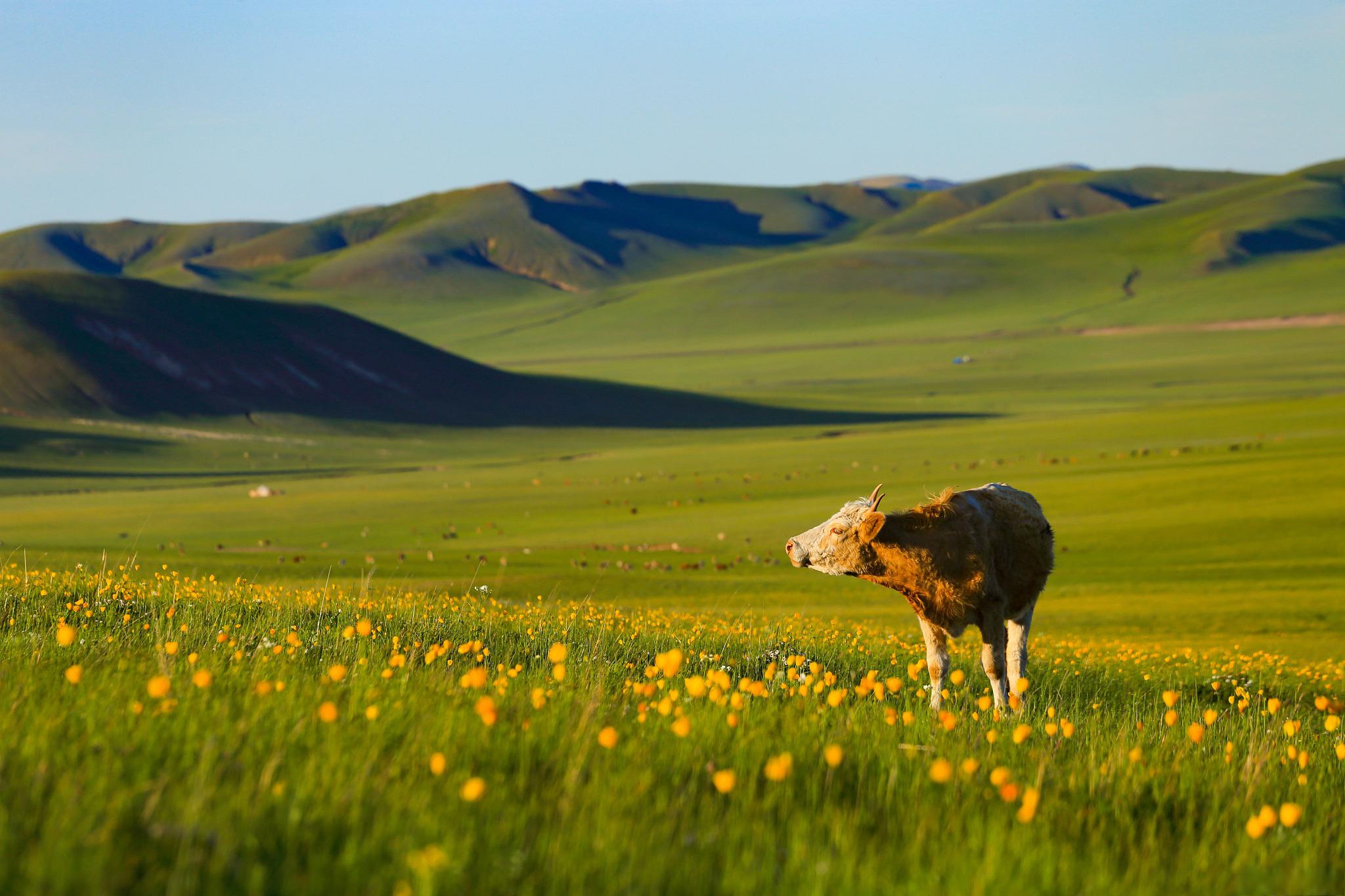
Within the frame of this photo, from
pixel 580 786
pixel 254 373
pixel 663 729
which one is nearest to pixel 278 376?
pixel 254 373

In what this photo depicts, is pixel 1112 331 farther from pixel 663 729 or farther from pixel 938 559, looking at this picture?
pixel 663 729

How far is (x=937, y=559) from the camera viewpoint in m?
9.99

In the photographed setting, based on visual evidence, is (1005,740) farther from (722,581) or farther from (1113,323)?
(1113,323)

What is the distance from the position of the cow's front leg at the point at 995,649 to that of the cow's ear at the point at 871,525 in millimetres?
1164

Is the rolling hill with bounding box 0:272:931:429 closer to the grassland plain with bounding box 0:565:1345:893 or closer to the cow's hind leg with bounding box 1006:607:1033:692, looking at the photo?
the cow's hind leg with bounding box 1006:607:1033:692

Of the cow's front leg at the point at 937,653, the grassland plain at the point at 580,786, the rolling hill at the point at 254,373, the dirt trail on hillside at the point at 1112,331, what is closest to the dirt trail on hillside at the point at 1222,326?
the dirt trail on hillside at the point at 1112,331

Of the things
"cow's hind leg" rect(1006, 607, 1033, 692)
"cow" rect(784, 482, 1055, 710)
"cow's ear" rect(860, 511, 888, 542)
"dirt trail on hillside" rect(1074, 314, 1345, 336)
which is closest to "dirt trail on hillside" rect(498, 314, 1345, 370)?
"dirt trail on hillside" rect(1074, 314, 1345, 336)

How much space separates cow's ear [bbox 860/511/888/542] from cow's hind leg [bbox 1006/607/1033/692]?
1780mm

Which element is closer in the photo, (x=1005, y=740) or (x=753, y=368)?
(x=1005, y=740)

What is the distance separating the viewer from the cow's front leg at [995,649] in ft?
33.4

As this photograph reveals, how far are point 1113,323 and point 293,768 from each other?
658ft

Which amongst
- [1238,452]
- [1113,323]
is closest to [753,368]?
[1113,323]

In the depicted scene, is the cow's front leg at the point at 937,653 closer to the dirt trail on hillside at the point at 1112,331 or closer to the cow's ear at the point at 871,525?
the cow's ear at the point at 871,525

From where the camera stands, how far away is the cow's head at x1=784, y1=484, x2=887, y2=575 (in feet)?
32.8
